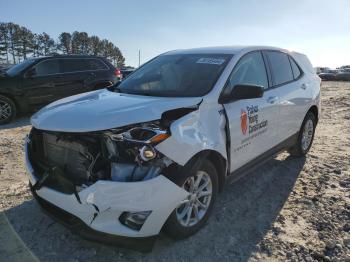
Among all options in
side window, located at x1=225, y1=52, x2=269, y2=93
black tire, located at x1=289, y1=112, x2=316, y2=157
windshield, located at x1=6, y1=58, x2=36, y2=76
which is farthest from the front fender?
windshield, located at x1=6, y1=58, x2=36, y2=76

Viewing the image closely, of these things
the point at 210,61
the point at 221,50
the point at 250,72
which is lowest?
the point at 250,72

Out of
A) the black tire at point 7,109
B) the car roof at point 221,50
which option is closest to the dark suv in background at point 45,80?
the black tire at point 7,109

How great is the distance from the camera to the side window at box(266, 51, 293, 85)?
481 cm

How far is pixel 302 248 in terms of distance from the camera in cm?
332

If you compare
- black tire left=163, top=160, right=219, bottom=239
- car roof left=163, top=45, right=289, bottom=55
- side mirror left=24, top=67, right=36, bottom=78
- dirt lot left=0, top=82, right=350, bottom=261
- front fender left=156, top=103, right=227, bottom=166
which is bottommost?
dirt lot left=0, top=82, right=350, bottom=261

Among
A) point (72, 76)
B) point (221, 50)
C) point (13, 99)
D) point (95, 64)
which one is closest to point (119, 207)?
point (221, 50)

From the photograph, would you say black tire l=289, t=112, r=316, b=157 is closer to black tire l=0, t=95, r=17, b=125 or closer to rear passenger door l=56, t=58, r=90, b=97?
rear passenger door l=56, t=58, r=90, b=97

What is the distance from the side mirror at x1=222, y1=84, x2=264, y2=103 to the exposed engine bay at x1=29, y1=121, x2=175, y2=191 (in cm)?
101

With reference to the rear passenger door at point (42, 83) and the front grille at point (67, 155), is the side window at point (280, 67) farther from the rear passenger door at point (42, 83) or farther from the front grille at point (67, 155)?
the rear passenger door at point (42, 83)

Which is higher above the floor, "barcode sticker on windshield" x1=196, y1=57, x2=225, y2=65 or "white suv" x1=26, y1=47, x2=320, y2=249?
"barcode sticker on windshield" x1=196, y1=57, x2=225, y2=65

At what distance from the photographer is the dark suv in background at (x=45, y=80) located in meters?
8.96

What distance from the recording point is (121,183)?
2.71 metres

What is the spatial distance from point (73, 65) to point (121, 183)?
8.20 m

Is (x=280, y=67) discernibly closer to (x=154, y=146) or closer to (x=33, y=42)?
(x=154, y=146)
